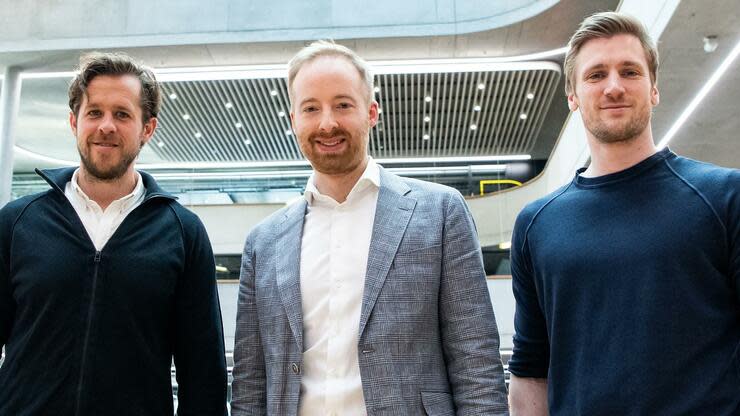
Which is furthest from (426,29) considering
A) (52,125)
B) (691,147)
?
(52,125)

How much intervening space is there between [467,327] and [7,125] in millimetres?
11344

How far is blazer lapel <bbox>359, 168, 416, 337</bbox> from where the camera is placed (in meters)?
1.80

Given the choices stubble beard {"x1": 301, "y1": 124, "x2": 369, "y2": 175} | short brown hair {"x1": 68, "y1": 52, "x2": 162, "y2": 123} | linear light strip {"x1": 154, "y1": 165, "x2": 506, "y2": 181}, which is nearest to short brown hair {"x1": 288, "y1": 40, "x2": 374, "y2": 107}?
stubble beard {"x1": 301, "y1": 124, "x2": 369, "y2": 175}

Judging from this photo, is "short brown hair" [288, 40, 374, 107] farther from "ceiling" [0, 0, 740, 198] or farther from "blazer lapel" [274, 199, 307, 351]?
"ceiling" [0, 0, 740, 198]

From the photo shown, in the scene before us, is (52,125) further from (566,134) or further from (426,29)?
(566,134)

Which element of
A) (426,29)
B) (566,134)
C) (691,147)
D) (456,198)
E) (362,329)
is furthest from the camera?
(566,134)

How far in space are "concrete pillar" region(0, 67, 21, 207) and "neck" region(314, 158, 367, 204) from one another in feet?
34.1

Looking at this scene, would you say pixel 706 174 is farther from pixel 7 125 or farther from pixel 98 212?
pixel 7 125

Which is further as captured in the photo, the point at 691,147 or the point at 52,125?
the point at 52,125

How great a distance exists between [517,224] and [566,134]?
10007 mm

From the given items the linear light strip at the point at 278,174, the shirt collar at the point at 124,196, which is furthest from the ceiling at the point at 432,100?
the shirt collar at the point at 124,196

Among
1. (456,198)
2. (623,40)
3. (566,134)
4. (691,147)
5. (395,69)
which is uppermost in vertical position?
(395,69)

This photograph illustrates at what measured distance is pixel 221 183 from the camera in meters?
13.3

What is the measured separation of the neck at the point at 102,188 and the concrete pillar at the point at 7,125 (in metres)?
9.94
